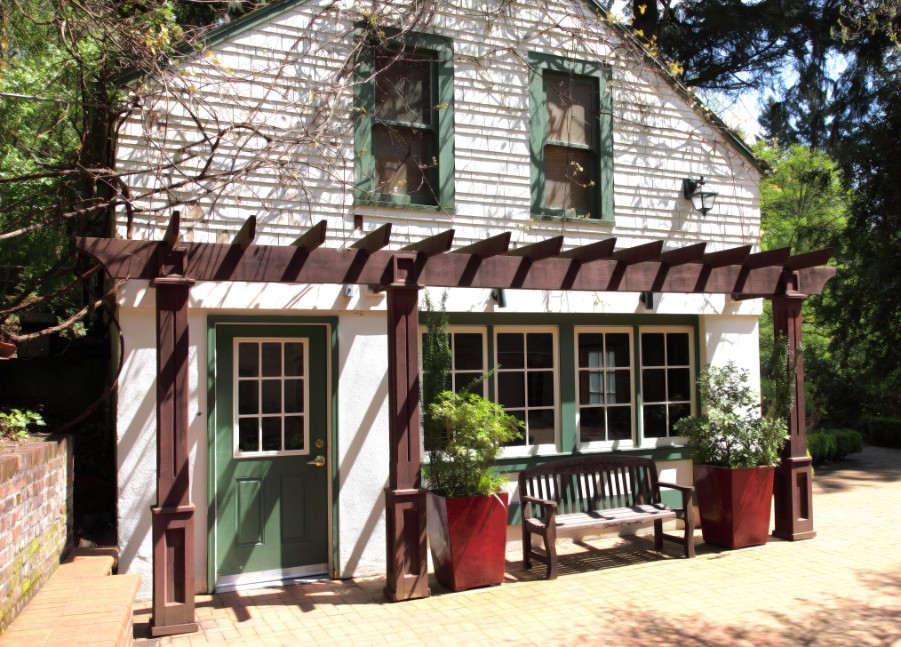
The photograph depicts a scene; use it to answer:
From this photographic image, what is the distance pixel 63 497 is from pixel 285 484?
5.90 feet

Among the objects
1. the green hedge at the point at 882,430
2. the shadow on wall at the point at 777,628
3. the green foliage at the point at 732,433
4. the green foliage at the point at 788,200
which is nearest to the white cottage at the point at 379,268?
the green foliage at the point at 732,433

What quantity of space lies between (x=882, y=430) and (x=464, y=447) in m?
14.3

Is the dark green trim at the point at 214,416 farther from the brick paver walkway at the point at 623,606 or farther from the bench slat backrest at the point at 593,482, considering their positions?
the bench slat backrest at the point at 593,482

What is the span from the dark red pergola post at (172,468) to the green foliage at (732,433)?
195 inches

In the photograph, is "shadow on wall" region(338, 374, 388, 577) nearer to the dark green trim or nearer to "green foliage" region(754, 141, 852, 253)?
the dark green trim

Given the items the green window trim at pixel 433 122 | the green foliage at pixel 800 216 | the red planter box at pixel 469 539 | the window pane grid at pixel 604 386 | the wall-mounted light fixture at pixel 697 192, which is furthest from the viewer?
the green foliage at pixel 800 216

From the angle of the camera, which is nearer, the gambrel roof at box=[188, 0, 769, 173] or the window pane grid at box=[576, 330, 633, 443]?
the gambrel roof at box=[188, 0, 769, 173]

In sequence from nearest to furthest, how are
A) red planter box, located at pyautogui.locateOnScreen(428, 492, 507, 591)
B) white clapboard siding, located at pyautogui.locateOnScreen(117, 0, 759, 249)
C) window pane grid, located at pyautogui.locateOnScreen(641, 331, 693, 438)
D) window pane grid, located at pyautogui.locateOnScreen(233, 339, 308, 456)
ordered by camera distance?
red planter box, located at pyautogui.locateOnScreen(428, 492, 507, 591) < white clapboard siding, located at pyautogui.locateOnScreen(117, 0, 759, 249) < window pane grid, located at pyautogui.locateOnScreen(233, 339, 308, 456) < window pane grid, located at pyautogui.locateOnScreen(641, 331, 693, 438)

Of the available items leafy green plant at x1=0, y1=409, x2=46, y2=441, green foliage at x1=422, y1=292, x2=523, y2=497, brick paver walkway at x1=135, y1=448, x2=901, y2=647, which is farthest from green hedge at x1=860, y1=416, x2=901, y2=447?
leafy green plant at x1=0, y1=409, x2=46, y2=441

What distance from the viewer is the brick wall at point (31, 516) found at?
440 cm

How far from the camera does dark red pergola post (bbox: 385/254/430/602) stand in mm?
6230

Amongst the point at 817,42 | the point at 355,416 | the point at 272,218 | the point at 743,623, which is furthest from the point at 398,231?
the point at 817,42

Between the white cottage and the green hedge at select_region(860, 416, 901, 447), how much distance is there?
10.1 m

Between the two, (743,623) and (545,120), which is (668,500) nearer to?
(743,623)
